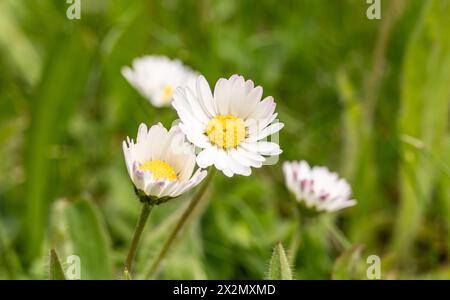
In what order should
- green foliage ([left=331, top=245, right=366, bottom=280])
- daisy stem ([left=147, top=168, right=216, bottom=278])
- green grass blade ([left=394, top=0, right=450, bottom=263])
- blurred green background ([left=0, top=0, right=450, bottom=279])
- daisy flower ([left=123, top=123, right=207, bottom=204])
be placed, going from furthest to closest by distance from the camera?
1. green grass blade ([left=394, top=0, right=450, bottom=263])
2. blurred green background ([left=0, top=0, right=450, bottom=279])
3. green foliage ([left=331, top=245, right=366, bottom=280])
4. daisy stem ([left=147, top=168, right=216, bottom=278])
5. daisy flower ([left=123, top=123, right=207, bottom=204])

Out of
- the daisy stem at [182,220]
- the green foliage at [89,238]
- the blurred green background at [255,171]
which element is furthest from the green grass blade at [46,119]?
the daisy stem at [182,220]

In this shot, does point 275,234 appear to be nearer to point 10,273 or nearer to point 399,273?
point 399,273

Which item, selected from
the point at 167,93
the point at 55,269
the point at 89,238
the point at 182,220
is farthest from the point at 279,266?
the point at 167,93

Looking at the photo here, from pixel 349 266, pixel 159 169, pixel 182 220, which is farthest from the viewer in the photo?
pixel 349 266

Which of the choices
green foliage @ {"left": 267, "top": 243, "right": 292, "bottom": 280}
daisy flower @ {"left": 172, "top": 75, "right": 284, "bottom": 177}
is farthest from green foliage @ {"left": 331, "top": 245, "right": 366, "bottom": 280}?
daisy flower @ {"left": 172, "top": 75, "right": 284, "bottom": 177}

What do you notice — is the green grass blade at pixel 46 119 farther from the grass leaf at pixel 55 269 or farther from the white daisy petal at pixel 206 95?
Answer: the white daisy petal at pixel 206 95

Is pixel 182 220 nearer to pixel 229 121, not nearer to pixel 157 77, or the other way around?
pixel 229 121

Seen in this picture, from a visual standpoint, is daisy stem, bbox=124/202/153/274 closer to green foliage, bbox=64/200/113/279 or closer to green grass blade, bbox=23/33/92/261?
green foliage, bbox=64/200/113/279
